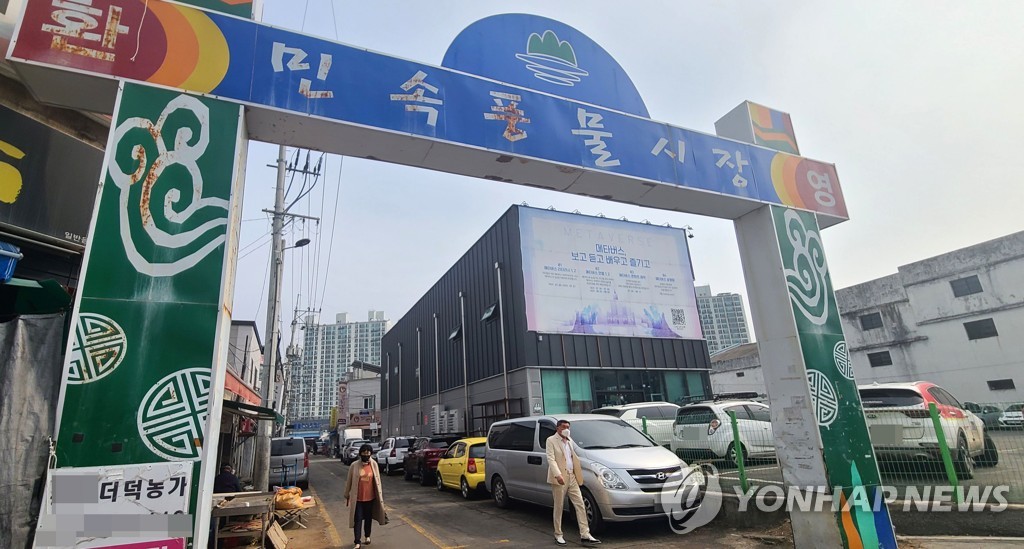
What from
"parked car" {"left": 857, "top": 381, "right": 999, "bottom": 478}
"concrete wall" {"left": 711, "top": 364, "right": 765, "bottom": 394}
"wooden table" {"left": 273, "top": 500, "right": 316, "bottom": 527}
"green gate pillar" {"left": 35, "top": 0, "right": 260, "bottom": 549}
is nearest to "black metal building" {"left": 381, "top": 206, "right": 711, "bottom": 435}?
"wooden table" {"left": 273, "top": 500, "right": 316, "bottom": 527}

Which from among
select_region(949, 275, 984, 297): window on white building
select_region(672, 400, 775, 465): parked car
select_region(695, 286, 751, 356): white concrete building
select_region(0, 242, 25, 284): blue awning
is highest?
select_region(695, 286, 751, 356): white concrete building

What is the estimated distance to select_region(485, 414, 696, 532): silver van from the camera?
7.10m

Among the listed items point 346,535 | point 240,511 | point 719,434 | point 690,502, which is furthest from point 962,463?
point 240,511

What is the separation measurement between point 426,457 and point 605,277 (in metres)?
11.4

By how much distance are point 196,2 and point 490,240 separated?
64.5 ft

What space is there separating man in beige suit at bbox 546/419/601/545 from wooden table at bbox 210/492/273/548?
4.11m

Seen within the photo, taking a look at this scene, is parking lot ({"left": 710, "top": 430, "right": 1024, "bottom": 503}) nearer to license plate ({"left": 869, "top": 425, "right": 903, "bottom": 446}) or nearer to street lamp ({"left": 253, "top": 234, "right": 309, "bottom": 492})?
license plate ({"left": 869, "top": 425, "right": 903, "bottom": 446})

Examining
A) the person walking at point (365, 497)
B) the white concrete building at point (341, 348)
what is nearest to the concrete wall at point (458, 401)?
the person walking at point (365, 497)

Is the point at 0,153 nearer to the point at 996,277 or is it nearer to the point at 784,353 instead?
the point at 784,353

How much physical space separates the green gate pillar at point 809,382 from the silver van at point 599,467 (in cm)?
175

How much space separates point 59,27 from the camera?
4.10 meters

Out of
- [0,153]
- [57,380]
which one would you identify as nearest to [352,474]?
[57,380]

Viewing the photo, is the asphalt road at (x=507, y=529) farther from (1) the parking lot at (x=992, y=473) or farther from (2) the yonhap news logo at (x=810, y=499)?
(1) the parking lot at (x=992, y=473)

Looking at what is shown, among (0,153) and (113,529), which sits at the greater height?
(0,153)
